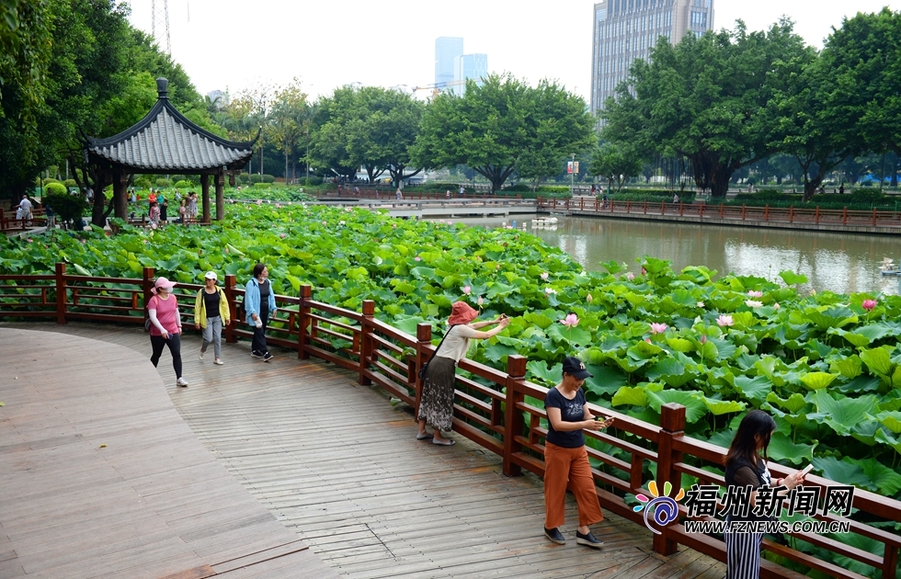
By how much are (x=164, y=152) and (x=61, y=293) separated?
11050mm

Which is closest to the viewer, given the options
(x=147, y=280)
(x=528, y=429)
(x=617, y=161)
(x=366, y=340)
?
(x=528, y=429)

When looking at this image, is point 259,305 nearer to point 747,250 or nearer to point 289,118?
point 747,250

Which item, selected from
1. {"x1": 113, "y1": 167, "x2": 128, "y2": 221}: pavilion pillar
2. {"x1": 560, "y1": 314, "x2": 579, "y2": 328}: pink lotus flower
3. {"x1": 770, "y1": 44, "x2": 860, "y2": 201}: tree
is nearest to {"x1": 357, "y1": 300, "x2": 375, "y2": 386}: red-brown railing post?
{"x1": 560, "y1": 314, "x2": 579, "y2": 328}: pink lotus flower

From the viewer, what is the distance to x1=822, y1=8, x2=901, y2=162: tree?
122 feet

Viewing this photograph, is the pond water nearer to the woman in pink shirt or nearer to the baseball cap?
the woman in pink shirt

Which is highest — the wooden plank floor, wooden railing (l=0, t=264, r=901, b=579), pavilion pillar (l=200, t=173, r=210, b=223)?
pavilion pillar (l=200, t=173, r=210, b=223)

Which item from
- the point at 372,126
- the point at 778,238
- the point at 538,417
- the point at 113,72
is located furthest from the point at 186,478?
the point at 372,126

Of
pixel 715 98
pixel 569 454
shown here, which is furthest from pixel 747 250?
pixel 569 454

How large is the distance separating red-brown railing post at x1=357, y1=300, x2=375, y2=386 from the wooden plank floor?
0.51 ft

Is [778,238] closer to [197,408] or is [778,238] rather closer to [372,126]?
[197,408]

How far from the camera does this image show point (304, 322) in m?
10.6

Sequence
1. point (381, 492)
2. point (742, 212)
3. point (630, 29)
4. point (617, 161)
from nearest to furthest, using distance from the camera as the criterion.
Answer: point (381, 492) → point (742, 212) → point (617, 161) → point (630, 29)

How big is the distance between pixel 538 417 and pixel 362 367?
11.6ft

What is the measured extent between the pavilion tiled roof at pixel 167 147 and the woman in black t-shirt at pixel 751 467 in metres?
21.2
